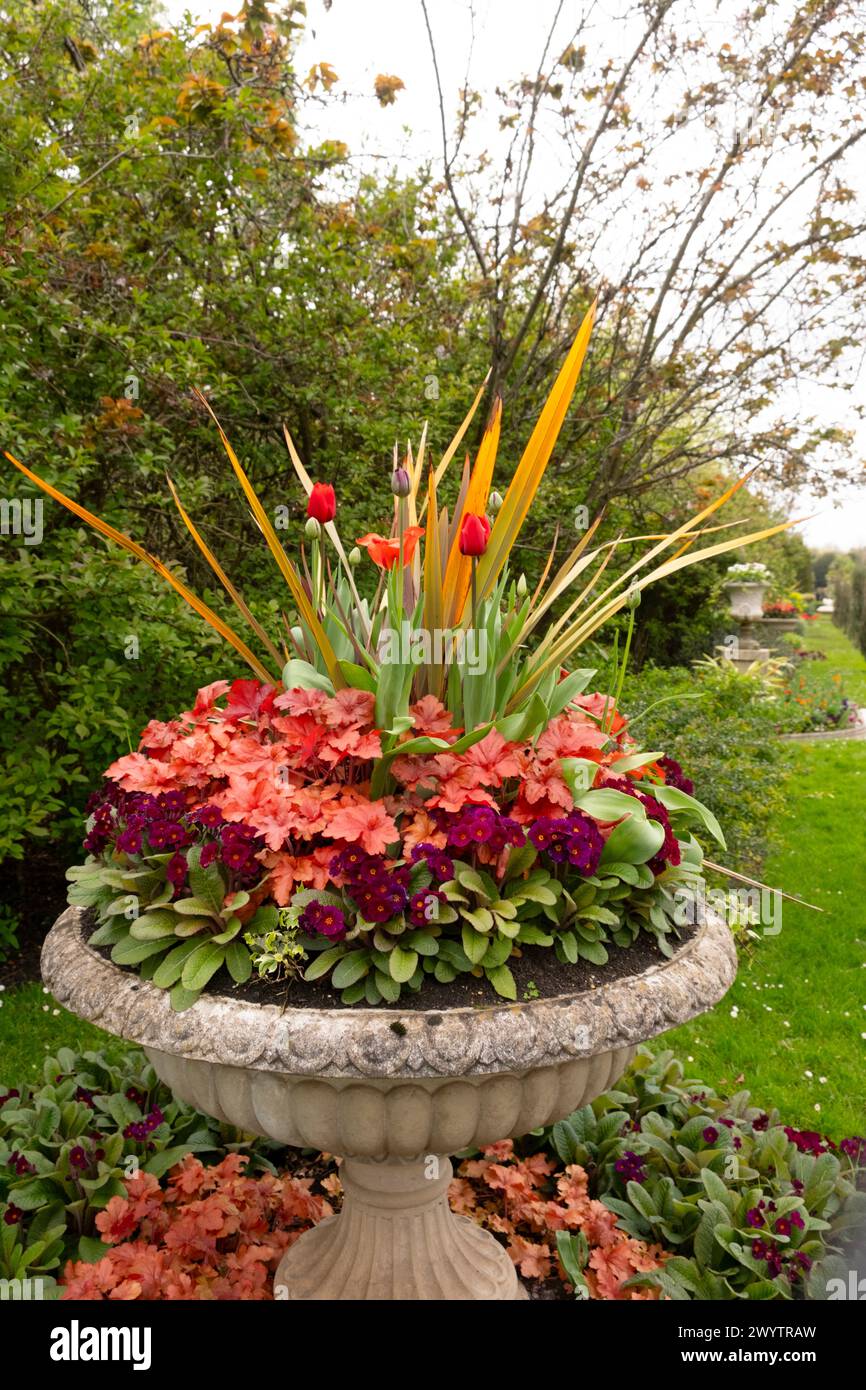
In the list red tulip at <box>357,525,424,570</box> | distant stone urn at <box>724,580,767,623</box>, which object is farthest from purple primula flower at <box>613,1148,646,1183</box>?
distant stone urn at <box>724,580,767,623</box>

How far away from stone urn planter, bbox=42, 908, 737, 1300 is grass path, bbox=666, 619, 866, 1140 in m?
1.74

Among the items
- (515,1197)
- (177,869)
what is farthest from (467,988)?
(515,1197)

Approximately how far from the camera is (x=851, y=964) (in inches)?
169

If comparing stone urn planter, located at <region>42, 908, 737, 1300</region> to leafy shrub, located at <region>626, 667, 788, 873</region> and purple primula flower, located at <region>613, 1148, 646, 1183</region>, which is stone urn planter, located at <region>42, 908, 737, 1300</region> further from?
leafy shrub, located at <region>626, 667, 788, 873</region>

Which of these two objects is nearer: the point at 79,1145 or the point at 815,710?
the point at 79,1145

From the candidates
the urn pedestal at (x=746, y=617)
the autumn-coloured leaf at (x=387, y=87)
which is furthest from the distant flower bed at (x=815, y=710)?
the autumn-coloured leaf at (x=387, y=87)

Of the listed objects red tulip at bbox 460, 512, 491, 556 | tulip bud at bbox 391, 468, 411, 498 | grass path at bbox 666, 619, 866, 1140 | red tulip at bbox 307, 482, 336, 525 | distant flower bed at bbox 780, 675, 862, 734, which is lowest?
grass path at bbox 666, 619, 866, 1140

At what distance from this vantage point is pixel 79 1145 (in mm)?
2422

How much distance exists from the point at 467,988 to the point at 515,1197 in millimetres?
1225

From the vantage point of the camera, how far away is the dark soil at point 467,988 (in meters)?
1.52

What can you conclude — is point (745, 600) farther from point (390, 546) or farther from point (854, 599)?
point (390, 546)

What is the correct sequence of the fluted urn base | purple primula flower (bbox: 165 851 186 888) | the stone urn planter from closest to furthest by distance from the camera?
the stone urn planter, purple primula flower (bbox: 165 851 186 888), the fluted urn base

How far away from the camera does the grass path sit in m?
3.28
